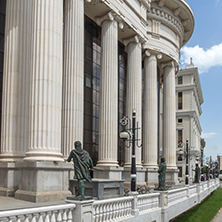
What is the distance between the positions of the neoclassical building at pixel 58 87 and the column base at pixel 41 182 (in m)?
0.05

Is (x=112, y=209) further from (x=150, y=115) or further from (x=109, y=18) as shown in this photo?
(x=150, y=115)

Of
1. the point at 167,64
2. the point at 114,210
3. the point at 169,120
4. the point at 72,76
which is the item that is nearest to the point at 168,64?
the point at 167,64

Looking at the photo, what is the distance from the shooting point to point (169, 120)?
132ft

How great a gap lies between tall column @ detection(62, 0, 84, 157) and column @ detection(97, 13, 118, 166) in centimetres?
456

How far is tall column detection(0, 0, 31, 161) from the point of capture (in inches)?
712

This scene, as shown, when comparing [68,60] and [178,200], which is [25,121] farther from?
[178,200]

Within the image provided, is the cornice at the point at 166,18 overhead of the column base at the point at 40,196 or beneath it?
overhead

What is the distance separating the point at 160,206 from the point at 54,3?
1280cm

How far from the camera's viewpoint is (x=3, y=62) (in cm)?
2045

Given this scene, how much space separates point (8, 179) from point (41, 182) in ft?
8.24

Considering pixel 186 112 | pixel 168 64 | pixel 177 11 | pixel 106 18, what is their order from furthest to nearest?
1. pixel 186 112
2. pixel 168 64
3. pixel 177 11
4. pixel 106 18

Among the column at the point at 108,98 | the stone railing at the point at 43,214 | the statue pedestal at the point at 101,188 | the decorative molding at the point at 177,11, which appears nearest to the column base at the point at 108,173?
the column at the point at 108,98

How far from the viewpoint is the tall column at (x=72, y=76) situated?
2080 cm

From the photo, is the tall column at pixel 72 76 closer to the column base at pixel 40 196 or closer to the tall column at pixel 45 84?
the tall column at pixel 45 84
